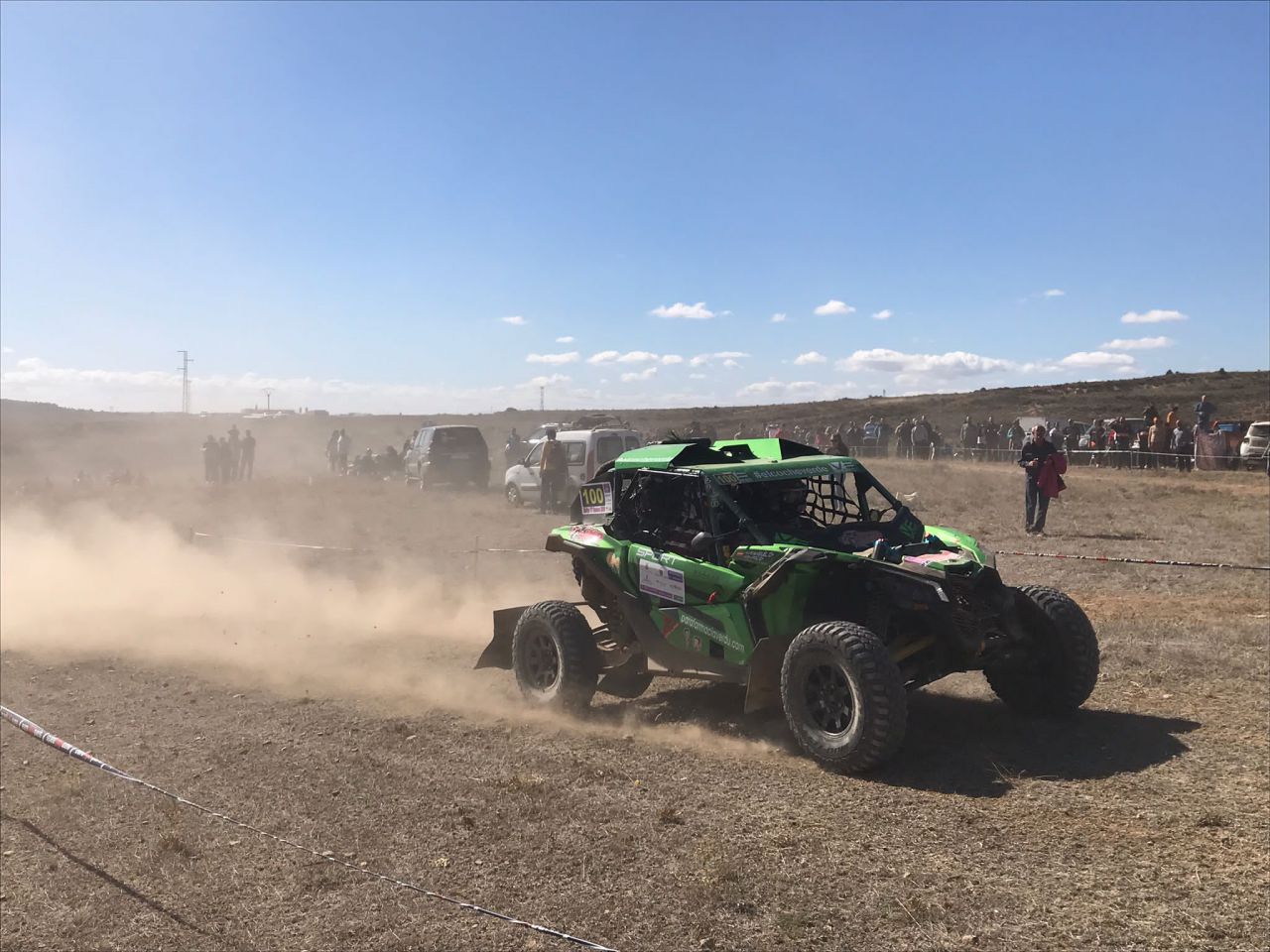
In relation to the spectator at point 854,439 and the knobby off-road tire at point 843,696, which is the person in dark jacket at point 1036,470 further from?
the spectator at point 854,439

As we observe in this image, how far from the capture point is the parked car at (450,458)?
26219 millimetres

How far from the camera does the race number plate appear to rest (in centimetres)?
758

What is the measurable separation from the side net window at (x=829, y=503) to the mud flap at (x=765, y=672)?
1.48 m

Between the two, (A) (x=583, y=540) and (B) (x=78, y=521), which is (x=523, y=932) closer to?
(A) (x=583, y=540)

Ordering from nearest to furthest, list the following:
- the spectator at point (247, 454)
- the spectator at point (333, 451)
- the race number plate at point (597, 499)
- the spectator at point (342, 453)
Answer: the race number plate at point (597, 499) < the spectator at point (247, 454) < the spectator at point (342, 453) < the spectator at point (333, 451)

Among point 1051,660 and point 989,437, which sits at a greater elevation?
point 989,437

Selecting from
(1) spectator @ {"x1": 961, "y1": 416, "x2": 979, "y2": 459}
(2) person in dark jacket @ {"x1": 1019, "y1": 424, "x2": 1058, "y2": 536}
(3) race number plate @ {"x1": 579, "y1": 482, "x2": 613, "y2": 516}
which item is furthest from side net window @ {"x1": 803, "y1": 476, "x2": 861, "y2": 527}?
(1) spectator @ {"x1": 961, "y1": 416, "x2": 979, "y2": 459}

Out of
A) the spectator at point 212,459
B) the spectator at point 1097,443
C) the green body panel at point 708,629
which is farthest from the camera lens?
the spectator at point 212,459

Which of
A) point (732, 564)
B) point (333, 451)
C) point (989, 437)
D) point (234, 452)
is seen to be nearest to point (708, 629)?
point (732, 564)

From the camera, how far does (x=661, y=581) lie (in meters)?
6.75

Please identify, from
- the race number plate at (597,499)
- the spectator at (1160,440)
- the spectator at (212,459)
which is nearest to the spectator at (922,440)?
the spectator at (1160,440)

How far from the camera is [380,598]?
12.4 metres

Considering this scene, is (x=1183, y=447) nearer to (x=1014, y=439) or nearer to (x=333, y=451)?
(x=1014, y=439)

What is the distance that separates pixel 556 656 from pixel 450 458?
64.8 ft
